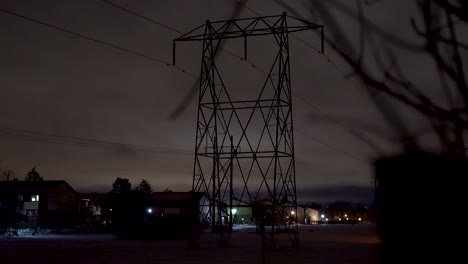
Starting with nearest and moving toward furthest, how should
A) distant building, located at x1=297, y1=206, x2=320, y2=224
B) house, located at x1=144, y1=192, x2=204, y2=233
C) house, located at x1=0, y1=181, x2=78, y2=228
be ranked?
house, located at x1=144, y1=192, x2=204, y2=233 → house, located at x1=0, y1=181, x2=78, y2=228 → distant building, located at x1=297, y1=206, x2=320, y2=224

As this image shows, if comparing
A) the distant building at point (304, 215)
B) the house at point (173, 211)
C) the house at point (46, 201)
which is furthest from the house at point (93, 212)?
the distant building at point (304, 215)

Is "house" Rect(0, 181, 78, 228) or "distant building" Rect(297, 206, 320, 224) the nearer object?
"house" Rect(0, 181, 78, 228)

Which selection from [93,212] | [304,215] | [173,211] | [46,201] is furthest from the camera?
[304,215]

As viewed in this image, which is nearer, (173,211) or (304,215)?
(173,211)

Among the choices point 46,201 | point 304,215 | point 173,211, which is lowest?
point 304,215

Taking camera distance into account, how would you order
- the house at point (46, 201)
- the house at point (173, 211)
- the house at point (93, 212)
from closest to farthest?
the house at point (173, 211) → the house at point (93, 212) → the house at point (46, 201)

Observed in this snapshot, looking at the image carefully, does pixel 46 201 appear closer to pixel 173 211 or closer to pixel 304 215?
pixel 173 211

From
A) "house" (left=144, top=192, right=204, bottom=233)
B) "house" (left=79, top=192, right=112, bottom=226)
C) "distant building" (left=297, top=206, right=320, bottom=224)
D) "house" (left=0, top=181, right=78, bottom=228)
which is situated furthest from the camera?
"distant building" (left=297, top=206, right=320, bottom=224)

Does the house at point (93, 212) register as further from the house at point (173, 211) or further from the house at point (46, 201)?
the house at point (173, 211)

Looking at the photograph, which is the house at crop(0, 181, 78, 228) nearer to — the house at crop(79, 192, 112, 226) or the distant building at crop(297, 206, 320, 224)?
the house at crop(79, 192, 112, 226)

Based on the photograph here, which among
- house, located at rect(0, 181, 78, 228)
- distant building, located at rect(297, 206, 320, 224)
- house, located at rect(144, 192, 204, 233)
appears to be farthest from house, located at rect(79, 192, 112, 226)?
distant building, located at rect(297, 206, 320, 224)

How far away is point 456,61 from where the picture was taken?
9.23ft

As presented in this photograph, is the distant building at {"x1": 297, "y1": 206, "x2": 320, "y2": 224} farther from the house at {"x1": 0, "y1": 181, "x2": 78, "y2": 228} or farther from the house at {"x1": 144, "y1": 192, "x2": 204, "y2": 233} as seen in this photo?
the house at {"x1": 0, "y1": 181, "x2": 78, "y2": 228}

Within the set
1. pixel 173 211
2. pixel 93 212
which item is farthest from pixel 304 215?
pixel 93 212
